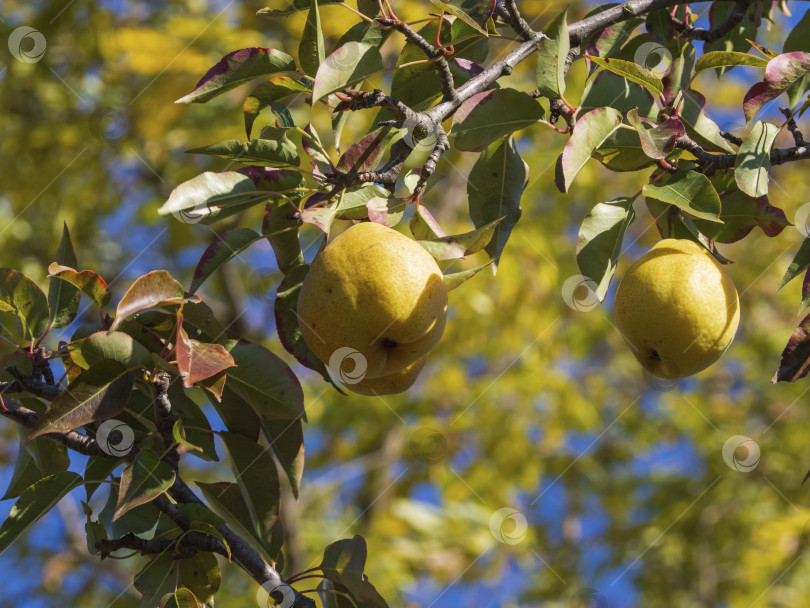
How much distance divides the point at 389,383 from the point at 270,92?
57 centimetres

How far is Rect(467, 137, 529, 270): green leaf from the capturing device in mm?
1521

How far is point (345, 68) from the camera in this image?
129 cm

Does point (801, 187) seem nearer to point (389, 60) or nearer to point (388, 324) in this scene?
point (389, 60)

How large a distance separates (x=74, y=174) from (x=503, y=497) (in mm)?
3271

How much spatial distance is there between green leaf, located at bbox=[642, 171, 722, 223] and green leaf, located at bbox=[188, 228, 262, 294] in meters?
0.70

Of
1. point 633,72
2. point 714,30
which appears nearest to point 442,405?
point 714,30

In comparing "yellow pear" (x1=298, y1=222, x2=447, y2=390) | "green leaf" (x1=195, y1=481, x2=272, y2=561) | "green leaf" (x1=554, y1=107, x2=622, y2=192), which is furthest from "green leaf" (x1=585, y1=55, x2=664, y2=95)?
"green leaf" (x1=195, y1=481, x2=272, y2=561)

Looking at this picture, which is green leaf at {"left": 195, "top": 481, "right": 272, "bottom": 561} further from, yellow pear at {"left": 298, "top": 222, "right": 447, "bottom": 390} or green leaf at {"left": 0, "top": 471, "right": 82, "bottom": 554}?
yellow pear at {"left": 298, "top": 222, "right": 447, "bottom": 390}

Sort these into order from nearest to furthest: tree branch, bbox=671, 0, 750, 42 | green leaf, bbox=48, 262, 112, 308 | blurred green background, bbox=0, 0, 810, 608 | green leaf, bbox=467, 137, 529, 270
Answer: green leaf, bbox=48, 262, 112, 308 < green leaf, bbox=467, 137, 529, 270 < tree branch, bbox=671, 0, 750, 42 < blurred green background, bbox=0, 0, 810, 608

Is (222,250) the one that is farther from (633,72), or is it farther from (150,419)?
(633,72)

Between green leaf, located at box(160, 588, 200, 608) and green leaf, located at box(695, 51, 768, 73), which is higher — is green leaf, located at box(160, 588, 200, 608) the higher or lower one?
the lower one

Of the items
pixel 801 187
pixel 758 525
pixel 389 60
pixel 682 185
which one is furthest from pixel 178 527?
pixel 801 187

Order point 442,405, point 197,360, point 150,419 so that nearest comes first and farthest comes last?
point 197,360
point 150,419
point 442,405

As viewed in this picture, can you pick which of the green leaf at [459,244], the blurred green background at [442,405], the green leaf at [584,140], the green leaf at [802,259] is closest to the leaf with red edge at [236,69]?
the green leaf at [459,244]
